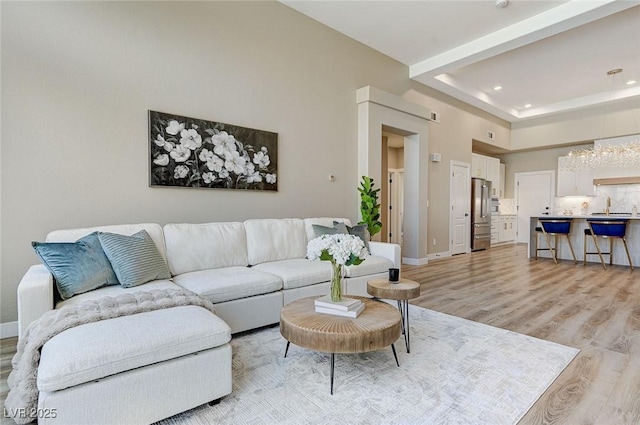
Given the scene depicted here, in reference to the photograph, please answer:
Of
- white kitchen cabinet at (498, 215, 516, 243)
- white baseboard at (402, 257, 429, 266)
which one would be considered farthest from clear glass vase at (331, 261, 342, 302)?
white kitchen cabinet at (498, 215, 516, 243)

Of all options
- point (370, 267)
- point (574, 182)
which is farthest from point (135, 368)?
point (574, 182)

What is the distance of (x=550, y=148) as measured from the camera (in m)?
9.05

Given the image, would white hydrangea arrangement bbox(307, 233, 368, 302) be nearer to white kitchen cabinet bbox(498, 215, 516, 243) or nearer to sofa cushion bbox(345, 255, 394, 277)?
sofa cushion bbox(345, 255, 394, 277)

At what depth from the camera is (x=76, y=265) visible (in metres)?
2.21

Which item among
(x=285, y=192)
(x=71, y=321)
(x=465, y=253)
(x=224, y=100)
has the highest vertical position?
(x=224, y=100)

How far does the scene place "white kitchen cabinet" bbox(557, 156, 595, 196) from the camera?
8.23 m

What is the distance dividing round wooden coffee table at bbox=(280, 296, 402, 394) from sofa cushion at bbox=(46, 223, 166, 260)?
4.89 ft

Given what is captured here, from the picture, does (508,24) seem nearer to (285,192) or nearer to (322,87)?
(322,87)

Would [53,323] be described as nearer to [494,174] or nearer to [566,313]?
[566,313]

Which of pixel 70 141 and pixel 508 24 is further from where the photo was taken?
pixel 508 24

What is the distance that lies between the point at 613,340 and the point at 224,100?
431cm

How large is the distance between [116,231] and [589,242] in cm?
792

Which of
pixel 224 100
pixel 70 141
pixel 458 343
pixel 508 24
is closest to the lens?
pixel 458 343

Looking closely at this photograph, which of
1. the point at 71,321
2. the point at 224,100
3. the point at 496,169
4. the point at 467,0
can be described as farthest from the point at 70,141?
the point at 496,169
